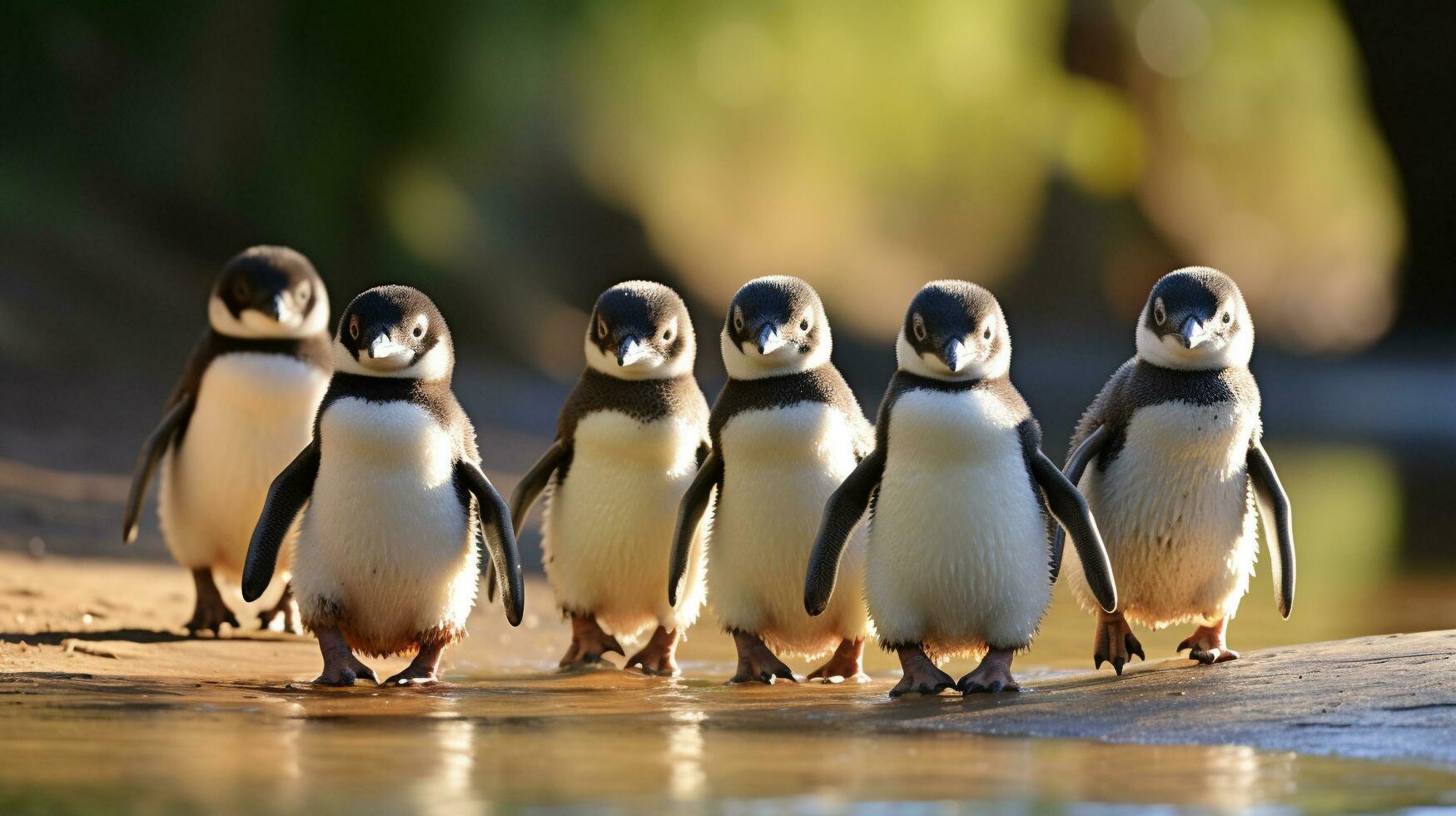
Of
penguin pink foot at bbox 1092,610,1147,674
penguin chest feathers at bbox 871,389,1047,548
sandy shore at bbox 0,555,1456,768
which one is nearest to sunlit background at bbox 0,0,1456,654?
sandy shore at bbox 0,555,1456,768

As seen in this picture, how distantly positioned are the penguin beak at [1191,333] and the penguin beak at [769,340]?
96cm

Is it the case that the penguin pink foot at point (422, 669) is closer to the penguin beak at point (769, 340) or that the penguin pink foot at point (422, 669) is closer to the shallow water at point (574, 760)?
the shallow water at point (574, 760)

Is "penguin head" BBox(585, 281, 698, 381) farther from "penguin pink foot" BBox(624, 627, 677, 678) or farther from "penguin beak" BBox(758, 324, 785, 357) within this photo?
"penguin pink foot" BBox(624, 627, 677, 678)

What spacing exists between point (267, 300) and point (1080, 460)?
2501 millimetres

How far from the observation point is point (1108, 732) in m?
3.73

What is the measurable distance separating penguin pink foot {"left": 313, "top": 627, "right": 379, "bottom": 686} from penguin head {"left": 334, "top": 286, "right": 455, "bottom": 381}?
0.64m

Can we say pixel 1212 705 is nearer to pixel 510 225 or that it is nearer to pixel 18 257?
pixel 18 257

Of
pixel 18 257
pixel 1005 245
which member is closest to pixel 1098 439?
pixel 18 257

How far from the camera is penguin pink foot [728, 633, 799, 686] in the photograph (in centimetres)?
489

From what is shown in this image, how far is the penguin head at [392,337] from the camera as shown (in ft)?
15.2

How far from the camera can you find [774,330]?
4.77 metres

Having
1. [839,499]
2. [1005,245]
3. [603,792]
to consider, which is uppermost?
[1005,245]

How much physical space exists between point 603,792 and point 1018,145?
1706 centimetres

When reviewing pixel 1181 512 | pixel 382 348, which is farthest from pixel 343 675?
pixel 1181 512
